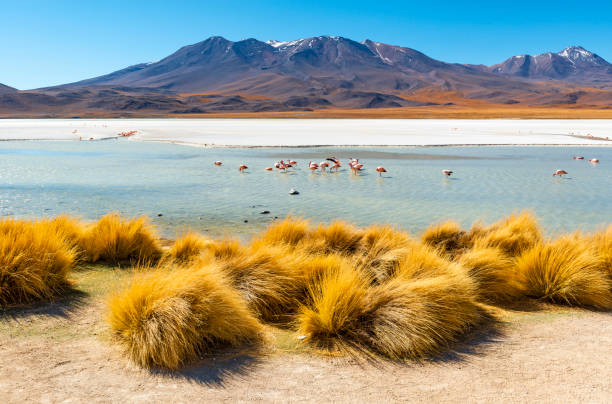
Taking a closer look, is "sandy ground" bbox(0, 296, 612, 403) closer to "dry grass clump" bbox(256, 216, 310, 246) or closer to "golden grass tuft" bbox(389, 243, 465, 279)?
"golden grass tuft" bbox(389, 243, 465, 279)

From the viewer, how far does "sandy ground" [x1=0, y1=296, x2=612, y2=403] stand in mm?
2676

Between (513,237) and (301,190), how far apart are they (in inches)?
224

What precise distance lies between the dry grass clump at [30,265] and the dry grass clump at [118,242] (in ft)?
2.33

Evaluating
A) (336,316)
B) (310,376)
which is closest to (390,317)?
(336,316)

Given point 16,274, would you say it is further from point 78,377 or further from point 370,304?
point 370,304

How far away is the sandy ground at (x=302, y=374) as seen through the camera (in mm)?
2676

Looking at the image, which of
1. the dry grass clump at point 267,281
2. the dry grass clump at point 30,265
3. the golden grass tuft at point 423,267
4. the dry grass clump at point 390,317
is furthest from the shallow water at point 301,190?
the dry grass clump at point 390,317

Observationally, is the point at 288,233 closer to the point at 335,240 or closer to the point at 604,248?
the point at 335,240

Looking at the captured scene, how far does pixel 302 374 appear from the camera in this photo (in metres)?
2.96

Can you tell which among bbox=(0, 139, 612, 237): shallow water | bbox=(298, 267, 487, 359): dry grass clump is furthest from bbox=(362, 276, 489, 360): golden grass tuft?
bbox=(0, 139, 612, 237): shallow water

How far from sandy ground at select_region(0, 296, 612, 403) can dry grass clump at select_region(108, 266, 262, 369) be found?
121mm

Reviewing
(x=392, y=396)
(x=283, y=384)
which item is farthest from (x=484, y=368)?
(x=283, y=384)

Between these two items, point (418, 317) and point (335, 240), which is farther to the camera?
point (335, 240)

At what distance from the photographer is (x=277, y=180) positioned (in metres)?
11.8
